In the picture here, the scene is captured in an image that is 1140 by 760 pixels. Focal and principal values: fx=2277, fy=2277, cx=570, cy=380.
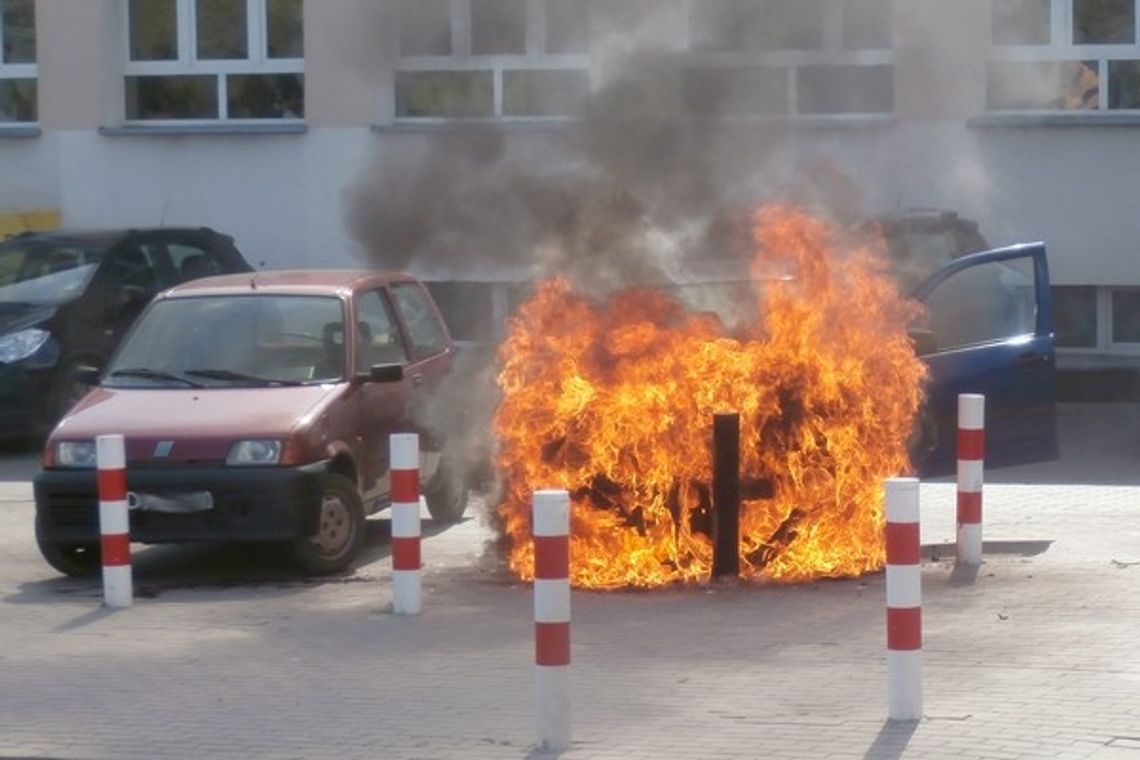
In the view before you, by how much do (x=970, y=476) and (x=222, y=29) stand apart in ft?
46.6

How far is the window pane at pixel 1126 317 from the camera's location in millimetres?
21703

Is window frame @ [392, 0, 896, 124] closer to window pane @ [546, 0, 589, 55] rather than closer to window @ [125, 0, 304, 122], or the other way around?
window pane @ [546, 0, 589, 55]

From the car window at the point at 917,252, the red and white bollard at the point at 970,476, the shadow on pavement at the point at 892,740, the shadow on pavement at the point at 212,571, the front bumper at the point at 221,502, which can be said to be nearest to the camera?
the shadow on pavement at the point at 892,740

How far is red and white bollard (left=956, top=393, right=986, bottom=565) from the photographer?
12.1 metres

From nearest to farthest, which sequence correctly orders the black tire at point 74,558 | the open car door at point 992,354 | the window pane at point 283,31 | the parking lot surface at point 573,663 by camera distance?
the parking lot surface at point 573,663
the black tire at point 74,558
the open car door at point 992,354
the window pane at point 283,31

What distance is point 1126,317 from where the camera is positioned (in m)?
21.8

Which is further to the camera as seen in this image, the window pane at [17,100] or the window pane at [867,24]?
the window pane at [17,100]

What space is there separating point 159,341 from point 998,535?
5.15 meters

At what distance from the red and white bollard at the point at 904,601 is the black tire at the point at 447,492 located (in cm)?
605

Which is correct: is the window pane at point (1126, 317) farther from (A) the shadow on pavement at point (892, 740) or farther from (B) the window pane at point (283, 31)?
(A) the shadow on pavement at point (892, 740)

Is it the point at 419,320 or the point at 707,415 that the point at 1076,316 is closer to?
the point at 419,320

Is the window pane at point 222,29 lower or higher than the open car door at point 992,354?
higher

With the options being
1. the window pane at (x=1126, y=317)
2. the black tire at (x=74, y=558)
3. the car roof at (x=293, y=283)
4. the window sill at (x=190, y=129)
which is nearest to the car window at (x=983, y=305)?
→ the car roof at (x=293, y=283)

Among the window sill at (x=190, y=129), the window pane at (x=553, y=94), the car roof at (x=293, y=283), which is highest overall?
the window sill at (x=190, y=129)
